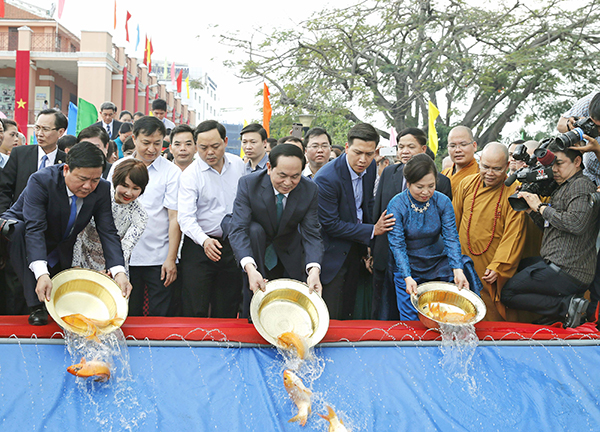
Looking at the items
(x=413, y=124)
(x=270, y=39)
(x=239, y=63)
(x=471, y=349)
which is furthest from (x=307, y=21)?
(x=471, y=349)

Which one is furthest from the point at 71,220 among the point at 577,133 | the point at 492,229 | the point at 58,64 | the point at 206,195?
the point at 58,64

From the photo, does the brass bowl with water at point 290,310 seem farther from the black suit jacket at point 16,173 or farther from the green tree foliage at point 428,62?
the green tree foliage at point 428,62

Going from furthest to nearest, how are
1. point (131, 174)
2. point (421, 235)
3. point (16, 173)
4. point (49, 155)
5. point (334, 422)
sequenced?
point (49, 155)
point (16, 173)
point (421, 235)
point (131, 174)
point (334, 422)

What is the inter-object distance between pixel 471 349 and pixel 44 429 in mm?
2068

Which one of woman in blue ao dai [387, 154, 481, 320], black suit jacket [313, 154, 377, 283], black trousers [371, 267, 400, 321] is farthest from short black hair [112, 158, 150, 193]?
black trousers [371, 267, 400, 321]

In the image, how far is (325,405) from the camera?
2.51 meters

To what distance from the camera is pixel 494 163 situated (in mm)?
3451

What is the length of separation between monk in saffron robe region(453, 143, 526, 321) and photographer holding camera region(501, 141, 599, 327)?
171 mm

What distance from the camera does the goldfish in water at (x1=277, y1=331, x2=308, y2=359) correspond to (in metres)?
2.58

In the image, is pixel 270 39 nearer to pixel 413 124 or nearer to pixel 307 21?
pixel 307 21

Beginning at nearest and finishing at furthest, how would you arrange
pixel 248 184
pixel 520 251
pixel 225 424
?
pixel 225 424 < pixel 248 184 < pixel 520 251

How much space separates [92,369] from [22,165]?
1633 mm

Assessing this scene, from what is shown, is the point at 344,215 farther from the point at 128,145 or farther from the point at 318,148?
the point at 128,145

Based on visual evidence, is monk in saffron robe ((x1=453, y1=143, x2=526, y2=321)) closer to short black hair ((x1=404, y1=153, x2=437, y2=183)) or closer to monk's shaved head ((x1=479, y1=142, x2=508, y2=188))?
monk's shaved head ((x1=479, y1=142, x2=508, y2=188))
